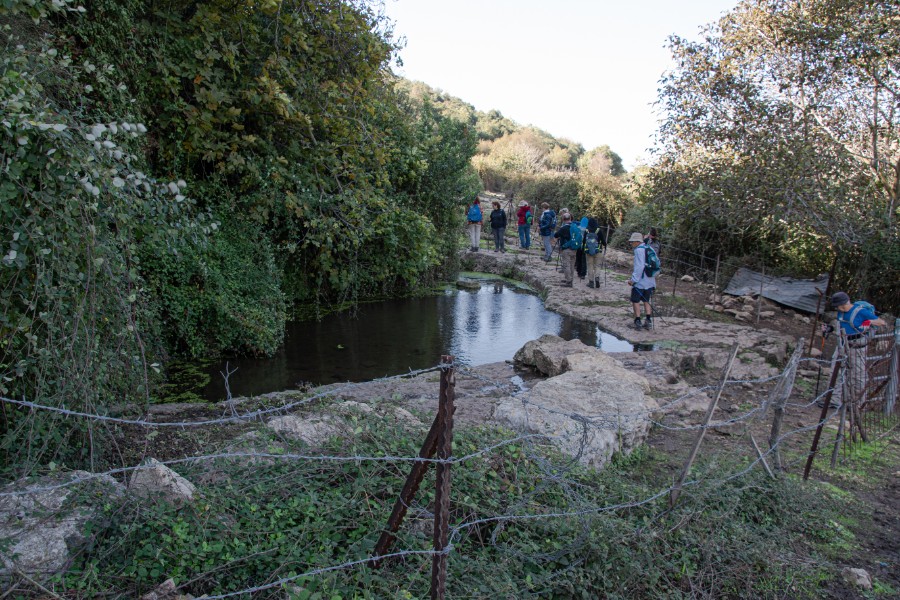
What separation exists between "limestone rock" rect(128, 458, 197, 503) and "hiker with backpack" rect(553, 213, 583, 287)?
492 inches

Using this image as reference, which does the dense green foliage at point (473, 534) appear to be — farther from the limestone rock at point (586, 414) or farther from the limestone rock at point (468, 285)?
the limestone rock at point (468, 285)

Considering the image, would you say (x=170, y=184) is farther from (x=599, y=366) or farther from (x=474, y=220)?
(x=474, y=220)

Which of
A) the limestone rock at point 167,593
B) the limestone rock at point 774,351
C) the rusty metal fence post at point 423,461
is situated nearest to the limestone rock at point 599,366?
the limestone rock at point 774,351

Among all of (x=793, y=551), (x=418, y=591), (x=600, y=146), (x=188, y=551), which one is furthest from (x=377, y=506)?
(x=600, y=146)

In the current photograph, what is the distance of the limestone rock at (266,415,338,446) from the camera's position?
4.25 meters

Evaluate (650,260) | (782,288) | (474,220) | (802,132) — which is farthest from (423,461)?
(474,220)

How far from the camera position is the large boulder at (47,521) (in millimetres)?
2826

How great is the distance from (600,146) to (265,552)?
54884 millimetres

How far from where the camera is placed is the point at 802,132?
38.3 ft

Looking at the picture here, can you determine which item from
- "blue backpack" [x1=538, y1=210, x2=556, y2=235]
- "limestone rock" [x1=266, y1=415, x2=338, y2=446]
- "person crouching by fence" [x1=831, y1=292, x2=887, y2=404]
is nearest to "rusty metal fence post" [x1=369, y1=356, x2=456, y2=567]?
"limestone rock" [x1=266, y1=415, x2=338, y2=446]

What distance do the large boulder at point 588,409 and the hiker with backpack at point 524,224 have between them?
41.8 ft

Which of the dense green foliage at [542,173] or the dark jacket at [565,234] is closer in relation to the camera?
the dark jacket at [565,234]

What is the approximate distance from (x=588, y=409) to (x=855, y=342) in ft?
8.88

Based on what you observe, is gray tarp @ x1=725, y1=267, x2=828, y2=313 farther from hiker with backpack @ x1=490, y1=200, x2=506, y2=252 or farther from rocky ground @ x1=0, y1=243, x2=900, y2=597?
hiker with backpack @ x1=490, y1=200, x2=506, y2=252
